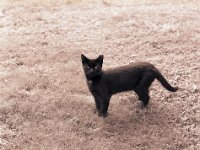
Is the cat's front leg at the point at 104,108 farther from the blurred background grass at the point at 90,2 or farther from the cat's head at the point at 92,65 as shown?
the blurred background grass at the point at 90,2

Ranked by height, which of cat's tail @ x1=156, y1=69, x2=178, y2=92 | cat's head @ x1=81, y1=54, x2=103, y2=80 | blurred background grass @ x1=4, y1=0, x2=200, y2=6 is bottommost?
blurred background grass @ x1=4, y1=0, x2=200, y2=6

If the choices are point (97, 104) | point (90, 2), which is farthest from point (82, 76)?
point (90, 2)

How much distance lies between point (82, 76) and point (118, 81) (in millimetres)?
1645

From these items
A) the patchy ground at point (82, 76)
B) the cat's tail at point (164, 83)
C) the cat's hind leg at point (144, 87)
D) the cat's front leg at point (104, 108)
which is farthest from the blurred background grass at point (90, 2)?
the cat's front leg at point (104, 108)

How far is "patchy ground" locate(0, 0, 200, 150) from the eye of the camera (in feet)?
22.8

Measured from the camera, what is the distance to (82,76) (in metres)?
8.91

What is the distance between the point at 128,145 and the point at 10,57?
4.25 m

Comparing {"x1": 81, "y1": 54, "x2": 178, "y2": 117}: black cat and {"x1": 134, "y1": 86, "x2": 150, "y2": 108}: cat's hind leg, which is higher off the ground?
{"x1": 81, "y1": 54, "x2": 178, "y2": 117}: black cat

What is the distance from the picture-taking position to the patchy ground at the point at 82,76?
22.8 feet

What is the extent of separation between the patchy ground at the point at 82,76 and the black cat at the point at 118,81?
0.96 feet

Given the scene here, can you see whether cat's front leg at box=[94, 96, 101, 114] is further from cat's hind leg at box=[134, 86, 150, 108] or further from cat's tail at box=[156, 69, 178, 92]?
cat's tail at box=[156, 69, 178, 92]

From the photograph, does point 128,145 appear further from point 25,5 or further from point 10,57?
point 25,5

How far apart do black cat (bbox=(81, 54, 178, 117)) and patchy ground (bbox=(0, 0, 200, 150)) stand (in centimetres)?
29

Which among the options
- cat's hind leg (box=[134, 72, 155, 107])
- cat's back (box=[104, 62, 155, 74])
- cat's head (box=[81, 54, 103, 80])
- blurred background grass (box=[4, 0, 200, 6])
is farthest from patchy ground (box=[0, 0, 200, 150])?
cat's head (box=[81, 54, 103, 80])
